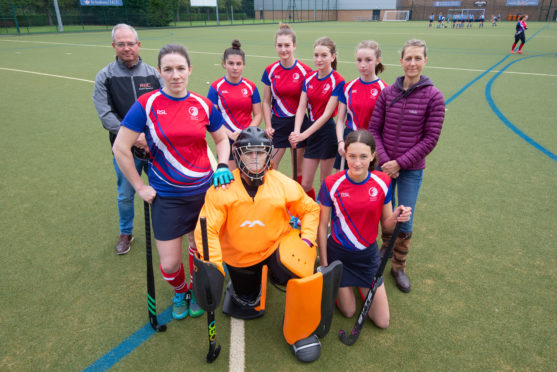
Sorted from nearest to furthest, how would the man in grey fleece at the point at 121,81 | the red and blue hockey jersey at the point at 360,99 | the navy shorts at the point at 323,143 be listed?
the man in grey fleece at the point at 121,81
the red and blue hockey jersey at the point at 360,99
the navy shorts at the point at 323,143

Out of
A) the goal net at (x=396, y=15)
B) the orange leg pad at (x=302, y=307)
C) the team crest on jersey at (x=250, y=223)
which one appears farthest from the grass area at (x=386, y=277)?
the goal net at (x=396, y=15)

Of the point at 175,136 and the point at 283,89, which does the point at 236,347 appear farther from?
the point at 283,89

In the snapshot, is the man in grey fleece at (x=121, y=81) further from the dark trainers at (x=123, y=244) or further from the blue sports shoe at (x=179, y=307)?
the blue sports shoe at (x=179, y=307)

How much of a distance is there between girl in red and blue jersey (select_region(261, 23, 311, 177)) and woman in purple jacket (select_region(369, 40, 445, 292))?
1557 millimetres

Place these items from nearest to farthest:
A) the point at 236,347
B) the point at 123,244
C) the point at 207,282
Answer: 1. the point at 207,282
2. the point at 236,347
3. the point at 123,244

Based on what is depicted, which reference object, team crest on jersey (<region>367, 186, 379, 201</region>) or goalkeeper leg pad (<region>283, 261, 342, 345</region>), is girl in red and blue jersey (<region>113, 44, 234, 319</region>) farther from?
team crest on jersey (<region>367, 186, 379, 201</region>)

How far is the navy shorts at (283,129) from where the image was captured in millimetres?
5193

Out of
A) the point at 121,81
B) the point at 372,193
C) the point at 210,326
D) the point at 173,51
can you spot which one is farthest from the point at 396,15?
the point at 210,326

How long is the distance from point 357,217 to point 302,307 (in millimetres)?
1019

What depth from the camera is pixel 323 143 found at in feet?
16.2

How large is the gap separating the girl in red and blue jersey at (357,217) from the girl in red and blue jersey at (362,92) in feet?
3.21

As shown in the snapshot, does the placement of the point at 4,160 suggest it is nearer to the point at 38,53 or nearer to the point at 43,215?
the point at 43,215

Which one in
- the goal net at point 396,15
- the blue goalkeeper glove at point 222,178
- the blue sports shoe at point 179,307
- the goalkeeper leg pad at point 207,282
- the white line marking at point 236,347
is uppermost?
the goal net at point 396,15

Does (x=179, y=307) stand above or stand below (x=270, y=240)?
below
